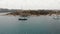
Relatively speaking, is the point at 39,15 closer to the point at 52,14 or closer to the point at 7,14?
the point at 52,14

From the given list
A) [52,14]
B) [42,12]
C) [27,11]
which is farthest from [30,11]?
[52,14]

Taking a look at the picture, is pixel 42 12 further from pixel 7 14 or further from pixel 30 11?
pixel 7 14

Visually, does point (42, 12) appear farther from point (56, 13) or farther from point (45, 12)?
point (56, 13)

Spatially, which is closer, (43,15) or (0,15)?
(43,15)

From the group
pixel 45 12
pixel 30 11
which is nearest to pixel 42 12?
pixel 45 12

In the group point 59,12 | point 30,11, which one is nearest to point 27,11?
point 30,11

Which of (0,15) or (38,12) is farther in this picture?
(0,15)

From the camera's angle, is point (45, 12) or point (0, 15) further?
point (0, 15)
